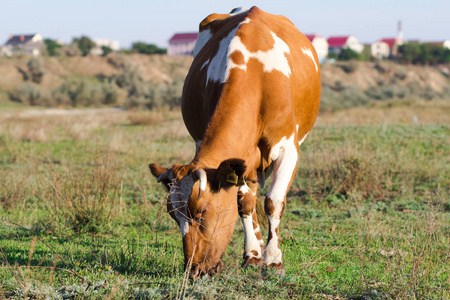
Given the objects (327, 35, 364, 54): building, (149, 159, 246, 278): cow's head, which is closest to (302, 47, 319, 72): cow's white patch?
(149, 159, 246, 278): cow's head

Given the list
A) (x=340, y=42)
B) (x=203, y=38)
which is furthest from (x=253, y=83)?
(x=340, y=42)

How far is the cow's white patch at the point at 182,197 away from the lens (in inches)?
161

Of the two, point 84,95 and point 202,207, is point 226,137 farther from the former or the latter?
point 84,95

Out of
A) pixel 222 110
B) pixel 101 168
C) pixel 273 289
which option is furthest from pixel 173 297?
pixel 101 168

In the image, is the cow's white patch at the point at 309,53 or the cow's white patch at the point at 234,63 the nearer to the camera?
the cow's white patch at the point at 234,63

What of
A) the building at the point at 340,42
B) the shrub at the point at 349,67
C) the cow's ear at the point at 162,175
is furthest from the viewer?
the building at the point at 340,42

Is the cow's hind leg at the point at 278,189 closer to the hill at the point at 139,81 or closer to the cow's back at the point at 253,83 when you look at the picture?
the cow's back at the point at 253,83

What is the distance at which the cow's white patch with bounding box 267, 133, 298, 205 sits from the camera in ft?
16.5

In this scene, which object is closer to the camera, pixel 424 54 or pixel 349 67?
pixel 349 67

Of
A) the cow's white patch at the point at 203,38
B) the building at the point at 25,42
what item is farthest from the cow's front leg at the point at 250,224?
the building at the point at 25,42

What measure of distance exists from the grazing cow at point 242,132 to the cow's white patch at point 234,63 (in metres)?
0.01

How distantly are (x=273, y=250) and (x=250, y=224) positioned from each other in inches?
28.2

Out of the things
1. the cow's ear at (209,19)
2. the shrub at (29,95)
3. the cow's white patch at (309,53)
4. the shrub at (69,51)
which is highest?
the cow's ear at (209,19)

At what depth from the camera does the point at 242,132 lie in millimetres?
4527
